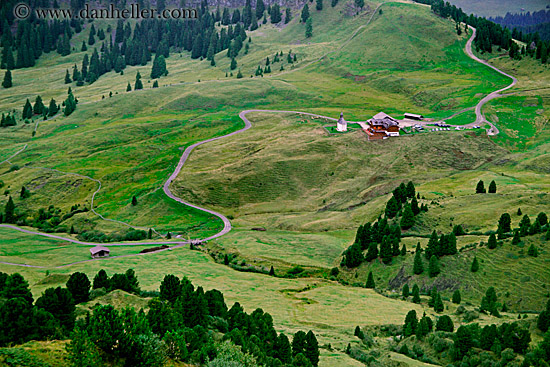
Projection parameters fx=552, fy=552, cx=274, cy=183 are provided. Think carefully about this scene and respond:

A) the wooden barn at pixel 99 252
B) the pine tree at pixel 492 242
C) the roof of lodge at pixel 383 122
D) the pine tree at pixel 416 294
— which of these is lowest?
the wooden barn at pixel 99 252

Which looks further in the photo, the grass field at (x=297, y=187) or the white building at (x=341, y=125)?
the white building at (x=341, y=125)

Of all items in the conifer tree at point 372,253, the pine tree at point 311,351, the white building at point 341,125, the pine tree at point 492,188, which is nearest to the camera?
the pine tree at point 311,351

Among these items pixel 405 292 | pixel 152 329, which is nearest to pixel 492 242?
pixel 405 292

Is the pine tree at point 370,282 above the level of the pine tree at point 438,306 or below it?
below

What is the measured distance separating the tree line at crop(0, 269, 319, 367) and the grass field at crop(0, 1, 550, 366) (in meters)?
4.80

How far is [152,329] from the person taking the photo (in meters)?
45.8

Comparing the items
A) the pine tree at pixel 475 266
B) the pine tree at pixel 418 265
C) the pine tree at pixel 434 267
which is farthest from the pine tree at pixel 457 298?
the pine tree at pixel 418 265

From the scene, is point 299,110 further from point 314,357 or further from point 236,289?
point 314,357

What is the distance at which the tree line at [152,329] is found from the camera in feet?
126

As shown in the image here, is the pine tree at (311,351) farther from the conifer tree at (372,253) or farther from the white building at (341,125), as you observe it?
the white building at (341,125)

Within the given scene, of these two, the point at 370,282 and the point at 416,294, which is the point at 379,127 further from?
the point at 416,294

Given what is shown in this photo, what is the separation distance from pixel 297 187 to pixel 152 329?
96.7m

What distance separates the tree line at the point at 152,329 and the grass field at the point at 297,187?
4.80 meters

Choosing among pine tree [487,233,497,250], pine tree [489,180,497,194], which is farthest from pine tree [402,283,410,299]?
pine tree [489,180,497,194]
